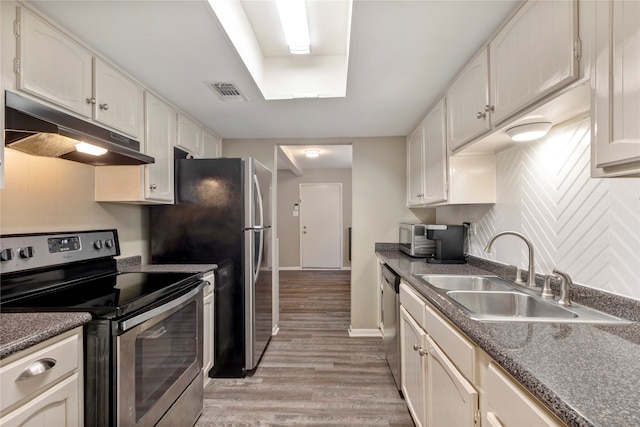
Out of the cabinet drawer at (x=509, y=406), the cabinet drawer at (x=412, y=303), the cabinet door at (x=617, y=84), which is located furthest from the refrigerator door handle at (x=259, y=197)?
the cabinet door at (x=617, y=84)

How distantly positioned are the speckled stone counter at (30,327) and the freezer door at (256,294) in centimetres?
125

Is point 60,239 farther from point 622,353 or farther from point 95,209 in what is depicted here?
point 622,353

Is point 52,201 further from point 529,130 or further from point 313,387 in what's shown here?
point 529,130

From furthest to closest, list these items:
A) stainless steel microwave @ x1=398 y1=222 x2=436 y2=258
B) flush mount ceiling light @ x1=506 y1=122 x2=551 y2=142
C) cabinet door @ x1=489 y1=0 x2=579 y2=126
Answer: stainless steel microwave @ x1=398 y1=222 x2=436 y2=258 < flush mount ceiling light @ x1=506 y1=122 x2=551 y2=142 < cabinet door @ x1=489 y1=0 x2=579 y2=126

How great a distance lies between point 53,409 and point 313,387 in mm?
1607

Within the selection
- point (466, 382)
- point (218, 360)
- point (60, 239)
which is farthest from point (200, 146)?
point (466, 382)

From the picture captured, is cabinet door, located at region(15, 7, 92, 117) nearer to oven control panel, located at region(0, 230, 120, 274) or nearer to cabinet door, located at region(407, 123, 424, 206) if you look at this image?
oven control panel, located at region(0, 230, 120, 274)

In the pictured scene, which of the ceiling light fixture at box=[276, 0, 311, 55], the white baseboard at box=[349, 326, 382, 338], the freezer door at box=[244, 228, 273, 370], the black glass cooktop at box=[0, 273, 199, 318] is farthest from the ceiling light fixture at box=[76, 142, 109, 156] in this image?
the white baseboard at box=[349, 326, 382, 338]

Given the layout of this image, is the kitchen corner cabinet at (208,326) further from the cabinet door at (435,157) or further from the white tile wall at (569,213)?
the white tile wall at (569,213)

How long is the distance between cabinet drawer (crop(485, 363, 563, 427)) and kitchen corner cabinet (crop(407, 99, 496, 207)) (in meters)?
1.31

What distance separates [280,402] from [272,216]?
5.43ft

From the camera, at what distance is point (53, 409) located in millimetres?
962

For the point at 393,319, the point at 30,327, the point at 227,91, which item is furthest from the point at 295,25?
the point at 393,319

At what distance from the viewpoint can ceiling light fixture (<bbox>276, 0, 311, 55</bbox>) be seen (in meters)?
1.53
